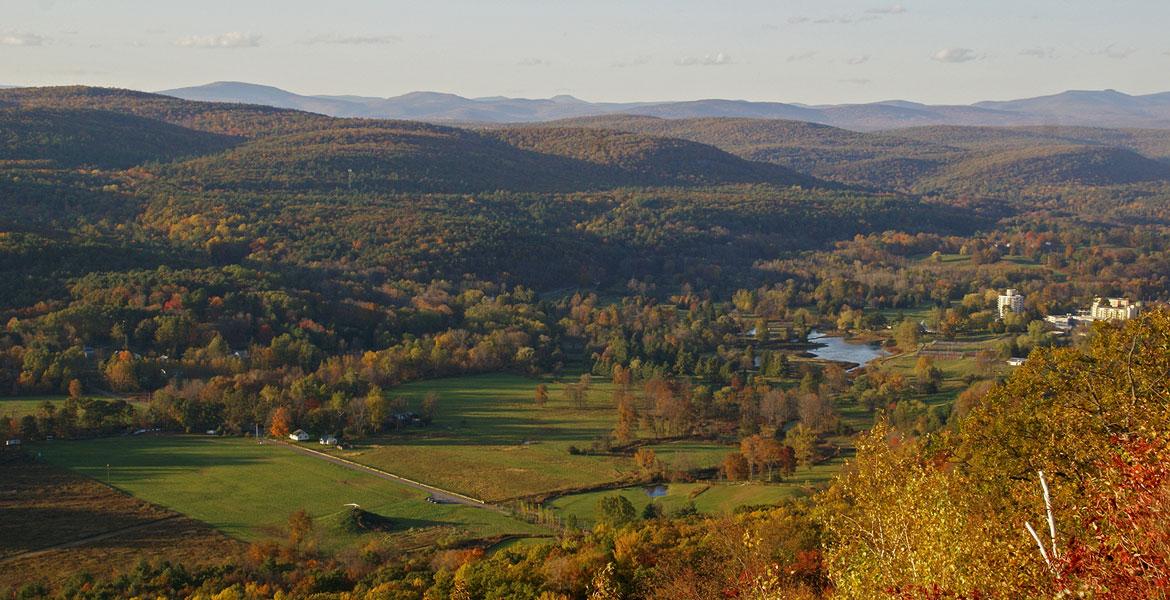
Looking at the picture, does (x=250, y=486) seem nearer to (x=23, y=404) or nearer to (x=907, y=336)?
(x=23, y=404)

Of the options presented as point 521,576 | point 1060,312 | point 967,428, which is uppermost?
point 967,428

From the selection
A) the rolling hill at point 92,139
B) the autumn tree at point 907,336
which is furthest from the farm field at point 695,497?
the rolling hill at point 92,139

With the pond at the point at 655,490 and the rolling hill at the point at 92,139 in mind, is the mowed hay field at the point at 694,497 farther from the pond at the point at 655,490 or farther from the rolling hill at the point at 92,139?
the rolling hill at the point at 92,139

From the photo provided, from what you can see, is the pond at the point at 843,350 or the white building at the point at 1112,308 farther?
the white building at the point at 1112,308

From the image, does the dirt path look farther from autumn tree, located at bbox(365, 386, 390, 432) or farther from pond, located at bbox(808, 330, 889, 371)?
pond, located at bbox(808, 330, 889, 371)

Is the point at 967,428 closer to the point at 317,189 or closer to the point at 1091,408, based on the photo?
the point at 1091,408

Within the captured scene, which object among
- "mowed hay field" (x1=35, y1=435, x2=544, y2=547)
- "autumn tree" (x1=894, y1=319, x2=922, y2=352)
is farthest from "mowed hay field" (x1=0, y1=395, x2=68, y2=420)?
"autumn tree" (x1=894, y1=319, x2=922, y2=352)

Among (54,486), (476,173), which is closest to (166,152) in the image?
(476,173)
